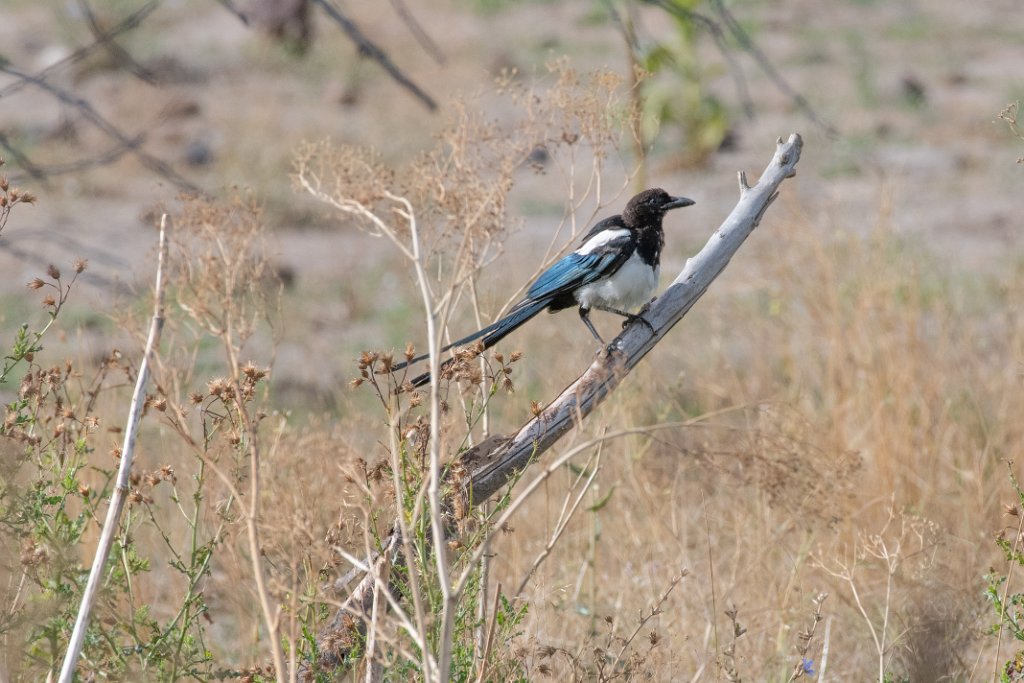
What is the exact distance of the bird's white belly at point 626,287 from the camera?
4.14 meters

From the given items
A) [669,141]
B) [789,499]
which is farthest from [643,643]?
[669,141]

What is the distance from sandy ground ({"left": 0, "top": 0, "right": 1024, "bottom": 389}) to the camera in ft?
34.2

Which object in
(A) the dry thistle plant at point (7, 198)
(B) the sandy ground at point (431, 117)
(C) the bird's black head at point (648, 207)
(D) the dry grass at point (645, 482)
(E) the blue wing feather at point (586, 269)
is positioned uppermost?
(B) the sandy ground at point (431, 117)

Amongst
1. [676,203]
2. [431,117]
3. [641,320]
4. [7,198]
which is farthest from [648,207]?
[431,117]

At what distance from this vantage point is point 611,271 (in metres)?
4.19

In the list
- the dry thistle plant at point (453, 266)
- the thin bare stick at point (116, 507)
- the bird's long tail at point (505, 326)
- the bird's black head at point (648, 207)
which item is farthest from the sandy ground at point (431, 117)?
the thin bare stick at point (116, 507)

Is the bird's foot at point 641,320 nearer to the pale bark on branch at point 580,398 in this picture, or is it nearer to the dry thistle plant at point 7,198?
the pale bark on branch at point 580,398

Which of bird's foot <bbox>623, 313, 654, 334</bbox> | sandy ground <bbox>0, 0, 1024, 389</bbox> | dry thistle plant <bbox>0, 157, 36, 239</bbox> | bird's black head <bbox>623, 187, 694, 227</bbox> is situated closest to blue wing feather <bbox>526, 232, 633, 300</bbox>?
bird's black head <bbox>623, 187, 694, 227</bbox>

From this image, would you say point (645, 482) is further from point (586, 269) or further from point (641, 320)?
point (641, 320)

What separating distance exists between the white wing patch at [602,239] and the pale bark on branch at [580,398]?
506 millimetres

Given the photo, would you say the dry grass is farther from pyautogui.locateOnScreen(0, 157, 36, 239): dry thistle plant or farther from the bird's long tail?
pyautogui.locateOnScreen(0, 157, 36, 239): dry thistle plant

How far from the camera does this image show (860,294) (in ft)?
18.4

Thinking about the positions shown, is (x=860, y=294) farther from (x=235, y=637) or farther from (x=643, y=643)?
(x=235, y=637)

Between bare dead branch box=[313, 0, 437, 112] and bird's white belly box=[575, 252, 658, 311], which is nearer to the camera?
bare dead branch box=[313, 0, 437, 112]
